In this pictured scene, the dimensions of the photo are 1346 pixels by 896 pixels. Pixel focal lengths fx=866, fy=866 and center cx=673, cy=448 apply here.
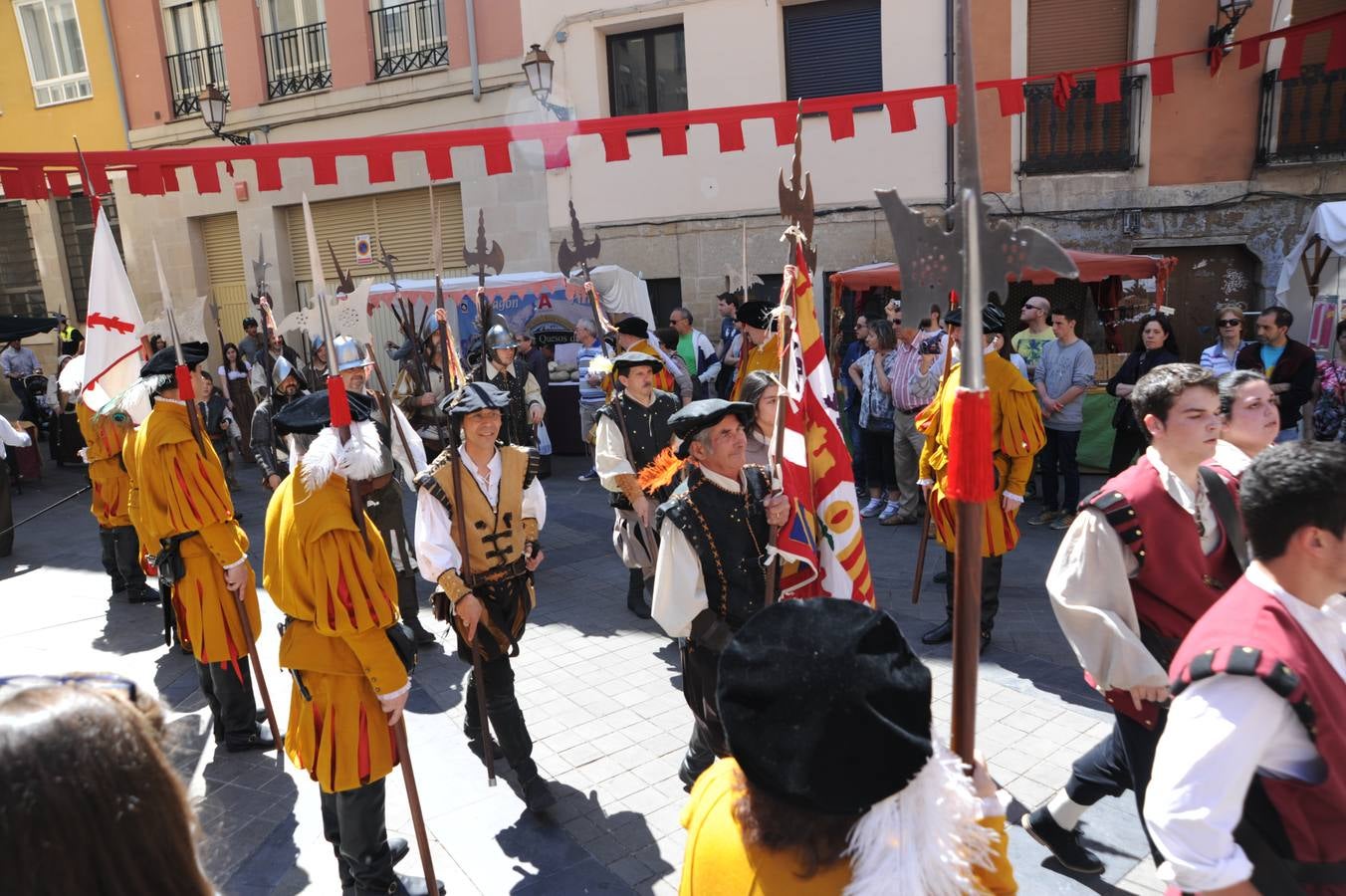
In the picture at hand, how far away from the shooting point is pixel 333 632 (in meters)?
3.04

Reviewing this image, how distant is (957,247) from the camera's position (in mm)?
1757

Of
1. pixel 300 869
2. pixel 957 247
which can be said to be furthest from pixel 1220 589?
pixel 300 869

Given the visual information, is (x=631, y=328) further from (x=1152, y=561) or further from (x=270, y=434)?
(x=1152, y=561)

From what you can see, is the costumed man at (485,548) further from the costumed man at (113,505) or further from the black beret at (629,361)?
the costumed man at (113,505)

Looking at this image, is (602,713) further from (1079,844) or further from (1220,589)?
(1220,589)

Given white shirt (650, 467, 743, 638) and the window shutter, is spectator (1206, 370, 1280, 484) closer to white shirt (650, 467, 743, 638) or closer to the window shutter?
white shirt (650, 467, 743, 638)

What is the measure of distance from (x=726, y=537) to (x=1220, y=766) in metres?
1.89

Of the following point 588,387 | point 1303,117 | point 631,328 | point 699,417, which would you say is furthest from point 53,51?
point 1303,117

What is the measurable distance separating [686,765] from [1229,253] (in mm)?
11165

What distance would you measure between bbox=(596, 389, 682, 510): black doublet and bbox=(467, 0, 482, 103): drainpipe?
11.0 m

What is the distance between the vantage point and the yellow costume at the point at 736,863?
4.81 ft

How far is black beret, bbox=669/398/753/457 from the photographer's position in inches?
136

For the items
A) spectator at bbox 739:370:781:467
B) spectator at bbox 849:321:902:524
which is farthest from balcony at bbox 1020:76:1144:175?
spectator at bbox 739:370:781:467

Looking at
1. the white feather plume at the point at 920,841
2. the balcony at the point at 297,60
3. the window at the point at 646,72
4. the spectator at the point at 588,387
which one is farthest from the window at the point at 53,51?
the white feather plume at the point at 920,841
